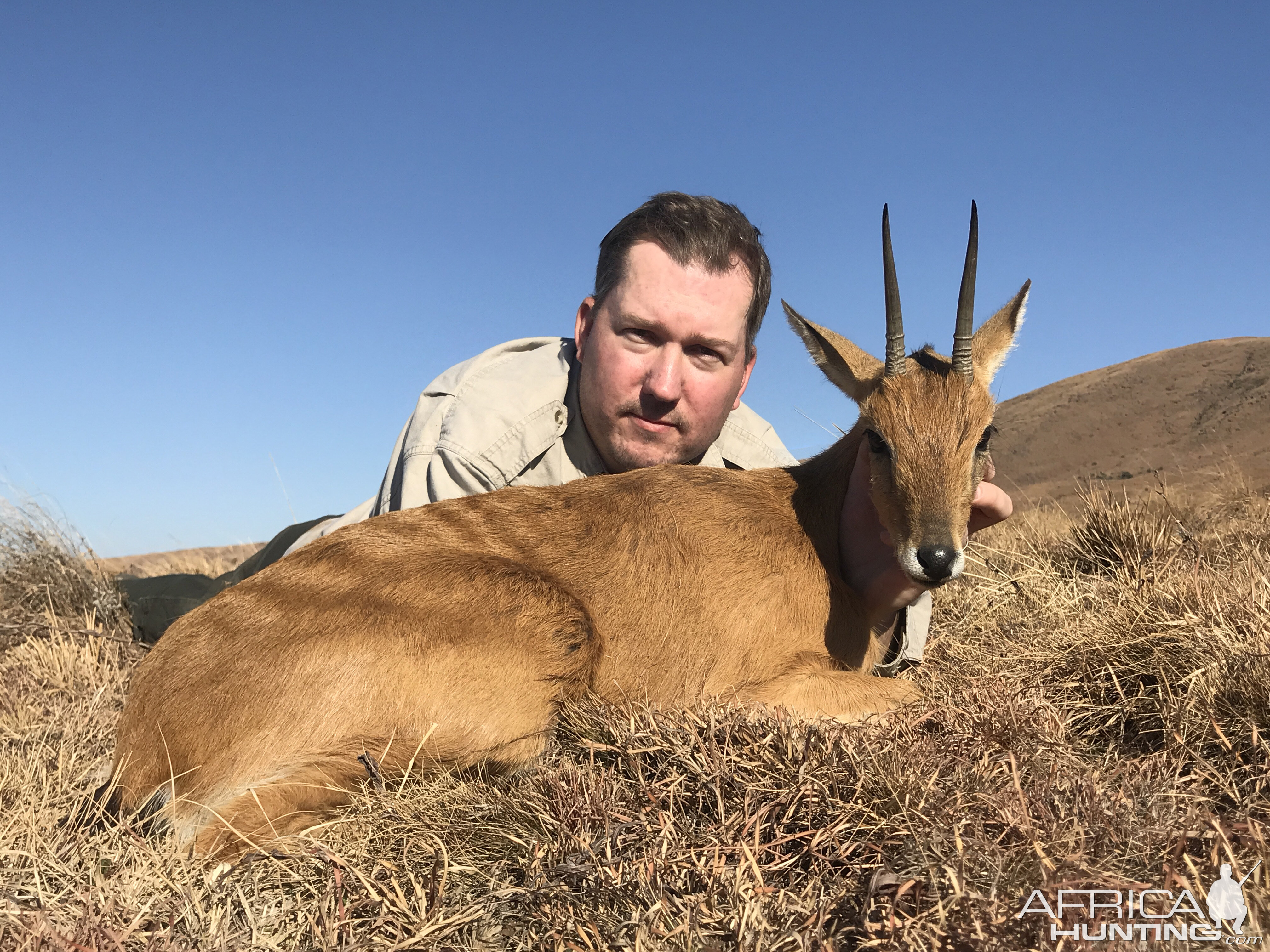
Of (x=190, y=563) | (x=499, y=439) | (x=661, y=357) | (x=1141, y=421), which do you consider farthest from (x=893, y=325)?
(x=1141, y=421)

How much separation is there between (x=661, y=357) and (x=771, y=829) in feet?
13.4

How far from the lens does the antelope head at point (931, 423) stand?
439 centimetres

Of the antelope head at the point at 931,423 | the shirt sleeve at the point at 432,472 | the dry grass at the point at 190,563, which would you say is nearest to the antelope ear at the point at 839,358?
the antelope head at the point at 931,423

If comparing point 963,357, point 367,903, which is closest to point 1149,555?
point 963,357

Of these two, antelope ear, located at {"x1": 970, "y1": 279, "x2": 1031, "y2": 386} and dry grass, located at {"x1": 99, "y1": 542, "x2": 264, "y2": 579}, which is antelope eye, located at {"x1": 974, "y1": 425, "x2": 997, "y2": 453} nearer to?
antelope ear, located at {"x1": 970, "y1": 279, "x2": 1031, "y2": 386}

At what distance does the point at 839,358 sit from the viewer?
5758 mm

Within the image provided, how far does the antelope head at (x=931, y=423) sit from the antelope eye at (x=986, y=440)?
10 mm

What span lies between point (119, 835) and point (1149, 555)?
753 cm

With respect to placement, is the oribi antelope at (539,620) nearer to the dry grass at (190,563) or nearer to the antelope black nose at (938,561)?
→ the antelope black nose at (938,561)

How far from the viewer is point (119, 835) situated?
3449mm

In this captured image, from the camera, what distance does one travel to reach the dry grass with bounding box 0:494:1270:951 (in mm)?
2531

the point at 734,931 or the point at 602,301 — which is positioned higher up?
the point at 602,301

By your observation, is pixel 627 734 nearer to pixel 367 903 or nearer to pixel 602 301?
pixel 367 903

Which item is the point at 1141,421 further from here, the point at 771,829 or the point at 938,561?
the point at 771,829
